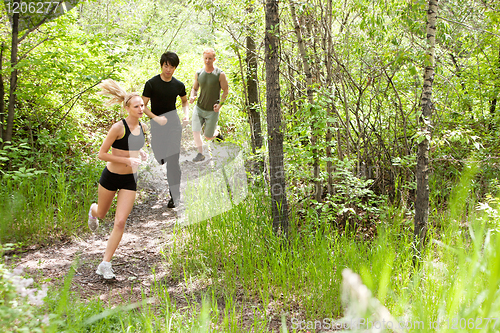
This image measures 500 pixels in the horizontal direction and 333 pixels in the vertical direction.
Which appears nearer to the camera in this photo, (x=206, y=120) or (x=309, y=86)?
(x=309, y=86)

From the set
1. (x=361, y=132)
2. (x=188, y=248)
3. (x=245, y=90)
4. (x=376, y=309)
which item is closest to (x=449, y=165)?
(x=361, y=132)

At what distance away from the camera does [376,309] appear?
2.97 ft

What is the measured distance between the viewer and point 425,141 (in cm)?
325

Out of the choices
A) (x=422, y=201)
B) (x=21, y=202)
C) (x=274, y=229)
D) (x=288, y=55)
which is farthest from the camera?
(x=288, y=55)

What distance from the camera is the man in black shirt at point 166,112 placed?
15.8 feet

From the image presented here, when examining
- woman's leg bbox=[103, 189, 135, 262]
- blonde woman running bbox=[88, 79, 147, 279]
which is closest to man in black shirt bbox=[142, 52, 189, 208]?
blonde woman running bbox=[88, 79, 147, 279]

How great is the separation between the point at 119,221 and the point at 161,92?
7.16 feet

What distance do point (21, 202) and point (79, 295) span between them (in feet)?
6.88

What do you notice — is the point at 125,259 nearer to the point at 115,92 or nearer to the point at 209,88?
the point at 115,92

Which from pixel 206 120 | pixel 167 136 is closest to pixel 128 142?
pixel 167 136

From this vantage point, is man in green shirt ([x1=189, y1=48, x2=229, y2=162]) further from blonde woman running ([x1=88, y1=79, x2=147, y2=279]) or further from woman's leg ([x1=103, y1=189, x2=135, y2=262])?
woman's leg ([x1=103, y1=189, x2=135, y2=262])

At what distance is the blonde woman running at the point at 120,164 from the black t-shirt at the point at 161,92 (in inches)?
40.4

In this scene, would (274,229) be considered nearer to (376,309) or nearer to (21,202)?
(376,309)

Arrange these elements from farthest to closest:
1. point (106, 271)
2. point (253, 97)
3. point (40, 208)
→ point (253, 97) < point (40, 208) < point (106, 271)
